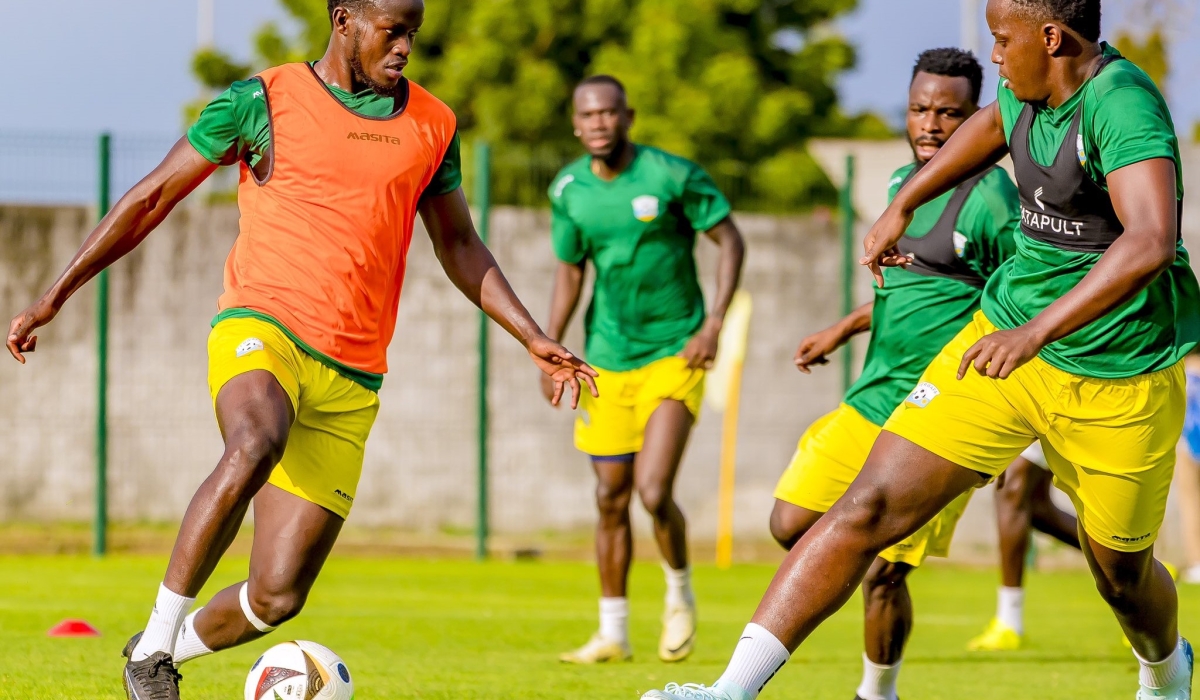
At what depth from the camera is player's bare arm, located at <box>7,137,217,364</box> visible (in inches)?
197

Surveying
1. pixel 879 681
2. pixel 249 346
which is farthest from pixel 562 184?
pixel 249 346

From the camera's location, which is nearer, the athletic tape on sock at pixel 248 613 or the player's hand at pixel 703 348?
the athletic tape on sock at pixel 248 613

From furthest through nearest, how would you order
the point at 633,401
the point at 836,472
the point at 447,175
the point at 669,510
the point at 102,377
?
the point at 102,377 < the point at 633,401 < the point at 669,510 < the point at 836,472 < the point at 447,175

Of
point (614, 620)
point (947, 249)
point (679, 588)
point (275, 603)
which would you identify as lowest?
point (614, 620)

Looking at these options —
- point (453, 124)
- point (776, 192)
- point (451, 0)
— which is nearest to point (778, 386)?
point (776, 192)

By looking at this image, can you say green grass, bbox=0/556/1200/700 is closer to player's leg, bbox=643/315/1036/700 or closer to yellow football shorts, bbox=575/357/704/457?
yellow football shorts, bbox=575/357/704/457

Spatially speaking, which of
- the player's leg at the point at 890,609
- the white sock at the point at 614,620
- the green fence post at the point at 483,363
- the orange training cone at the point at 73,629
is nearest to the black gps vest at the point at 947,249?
the player's leg at the point at 890,609

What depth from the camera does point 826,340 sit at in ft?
21.1

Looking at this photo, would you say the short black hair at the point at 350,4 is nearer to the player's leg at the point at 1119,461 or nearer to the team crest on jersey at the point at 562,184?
the player's leg at the point at 1119,461

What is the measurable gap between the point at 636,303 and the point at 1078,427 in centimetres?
366

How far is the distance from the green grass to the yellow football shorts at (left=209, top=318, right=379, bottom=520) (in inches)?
42.3

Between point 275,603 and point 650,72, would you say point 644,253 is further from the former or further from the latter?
point 650,72

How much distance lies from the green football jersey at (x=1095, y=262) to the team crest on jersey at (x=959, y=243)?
1.22m

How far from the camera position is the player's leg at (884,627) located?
588 cm
